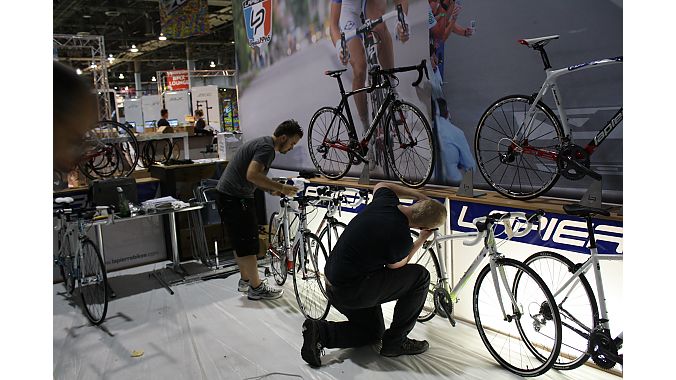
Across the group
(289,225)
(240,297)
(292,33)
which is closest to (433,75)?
(289,225)

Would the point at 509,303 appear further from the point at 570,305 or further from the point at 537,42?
the point at 537,42

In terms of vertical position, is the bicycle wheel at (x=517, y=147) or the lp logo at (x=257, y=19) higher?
the lp logo at (x=257, y=19)

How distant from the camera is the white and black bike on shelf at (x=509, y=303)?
313 cm

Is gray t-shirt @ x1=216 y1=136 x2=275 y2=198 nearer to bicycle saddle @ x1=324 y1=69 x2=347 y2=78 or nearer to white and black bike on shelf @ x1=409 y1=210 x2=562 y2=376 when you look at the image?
bicycle saddle @ x1=324 y1=69 x2=347 y2=78

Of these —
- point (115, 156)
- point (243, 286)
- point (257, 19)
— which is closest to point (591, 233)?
point (243, 286)

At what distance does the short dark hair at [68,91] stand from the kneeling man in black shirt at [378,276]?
2530 millimetres

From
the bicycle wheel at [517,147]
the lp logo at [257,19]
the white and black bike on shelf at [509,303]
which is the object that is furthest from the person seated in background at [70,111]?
the lp logo at [257,19]

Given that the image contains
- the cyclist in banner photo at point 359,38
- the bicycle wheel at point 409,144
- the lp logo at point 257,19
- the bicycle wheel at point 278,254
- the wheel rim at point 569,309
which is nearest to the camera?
the wheel rim at point 569,309

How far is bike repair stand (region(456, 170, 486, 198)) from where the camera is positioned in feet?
12.3

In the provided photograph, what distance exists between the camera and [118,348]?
3982 mm

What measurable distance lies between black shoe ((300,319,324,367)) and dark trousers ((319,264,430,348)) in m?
0.05

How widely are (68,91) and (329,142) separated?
4268 mm

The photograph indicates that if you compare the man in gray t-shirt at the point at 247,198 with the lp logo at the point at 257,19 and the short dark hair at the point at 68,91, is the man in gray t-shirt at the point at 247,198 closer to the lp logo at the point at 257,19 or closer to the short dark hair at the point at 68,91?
the lp logo at the point at 257,19

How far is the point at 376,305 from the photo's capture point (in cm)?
367
